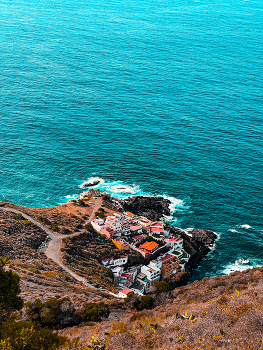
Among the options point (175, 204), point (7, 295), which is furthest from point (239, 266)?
point (7, 295)

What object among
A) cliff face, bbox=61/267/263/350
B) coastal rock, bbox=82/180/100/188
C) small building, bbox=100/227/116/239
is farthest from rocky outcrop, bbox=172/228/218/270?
cliff face, bbox=61/267/263/350

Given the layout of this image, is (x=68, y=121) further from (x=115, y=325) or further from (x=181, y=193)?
(x=115, y=325)

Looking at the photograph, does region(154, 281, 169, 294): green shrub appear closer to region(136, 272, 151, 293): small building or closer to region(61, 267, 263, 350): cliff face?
region(136, 272, 151, 293): small building

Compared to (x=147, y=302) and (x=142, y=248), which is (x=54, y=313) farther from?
(x=142, y=248)

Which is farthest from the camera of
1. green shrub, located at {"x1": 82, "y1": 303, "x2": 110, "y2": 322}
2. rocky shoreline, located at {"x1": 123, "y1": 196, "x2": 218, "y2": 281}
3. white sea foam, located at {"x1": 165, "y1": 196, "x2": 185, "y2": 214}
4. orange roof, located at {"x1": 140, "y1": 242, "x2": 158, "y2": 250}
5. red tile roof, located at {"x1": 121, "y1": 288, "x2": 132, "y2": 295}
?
white sea foam, located at {"x1": 165, "y1": 196, "x2": 185, "y2": 214}

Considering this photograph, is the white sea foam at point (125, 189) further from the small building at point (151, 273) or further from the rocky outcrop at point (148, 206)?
the small building at point (151, 273)

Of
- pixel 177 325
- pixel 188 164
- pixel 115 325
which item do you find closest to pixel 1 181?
pixel 188 164
